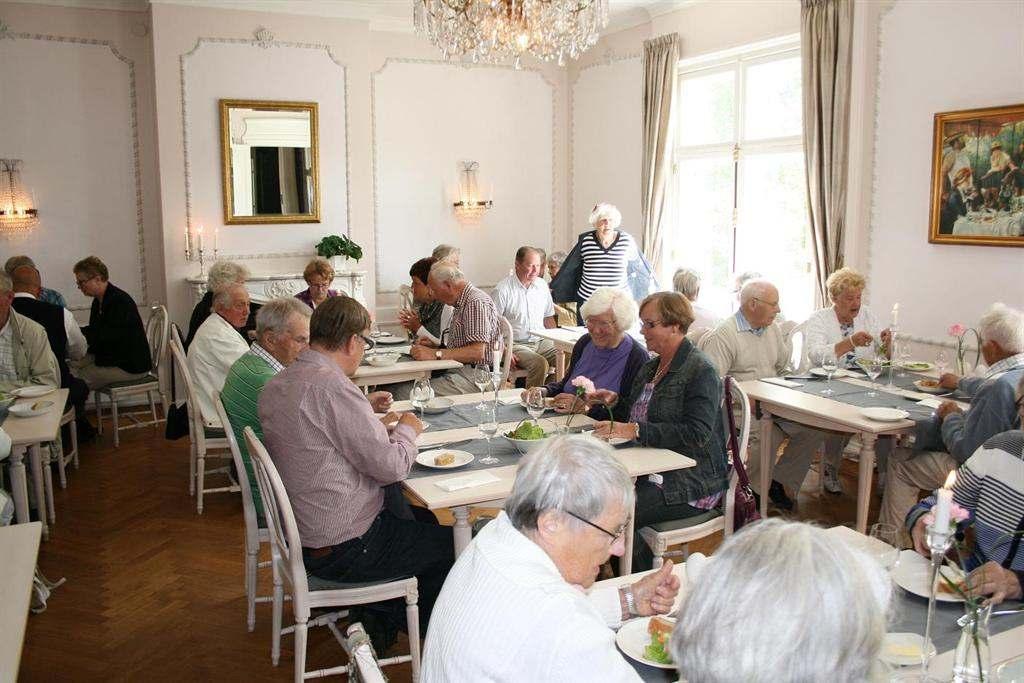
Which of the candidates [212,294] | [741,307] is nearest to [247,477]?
[212,294]

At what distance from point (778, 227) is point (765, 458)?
9.54 ft

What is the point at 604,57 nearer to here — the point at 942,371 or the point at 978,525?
the point at 942,371

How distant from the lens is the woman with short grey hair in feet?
13.7

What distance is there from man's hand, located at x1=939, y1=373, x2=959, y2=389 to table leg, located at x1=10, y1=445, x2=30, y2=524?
4554 millimetres

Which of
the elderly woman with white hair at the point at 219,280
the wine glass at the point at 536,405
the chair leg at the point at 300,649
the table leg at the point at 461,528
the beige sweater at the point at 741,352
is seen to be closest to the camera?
the chair leg at the point at 300,649

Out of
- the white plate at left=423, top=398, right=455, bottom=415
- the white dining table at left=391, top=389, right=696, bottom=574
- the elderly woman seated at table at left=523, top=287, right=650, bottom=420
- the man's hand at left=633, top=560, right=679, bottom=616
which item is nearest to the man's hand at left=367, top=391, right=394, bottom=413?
the white plate at left=423, top=398, right=455, bottom=415

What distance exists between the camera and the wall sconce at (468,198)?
9.02m

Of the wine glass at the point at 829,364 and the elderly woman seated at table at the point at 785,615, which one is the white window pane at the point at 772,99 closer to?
the wine glass at the point at 829,364

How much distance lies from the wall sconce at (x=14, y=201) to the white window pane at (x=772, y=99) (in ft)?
19.9

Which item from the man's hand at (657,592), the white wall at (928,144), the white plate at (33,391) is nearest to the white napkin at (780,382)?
the white wall at (928,144)

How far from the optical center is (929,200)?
18.6 ft

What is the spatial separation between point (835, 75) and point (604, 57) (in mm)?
3087

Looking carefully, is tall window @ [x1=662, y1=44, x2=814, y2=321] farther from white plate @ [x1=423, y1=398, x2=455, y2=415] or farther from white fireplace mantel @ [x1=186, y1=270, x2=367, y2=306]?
white plate @ [x1=423, y1=398, x2=455, y2=415]

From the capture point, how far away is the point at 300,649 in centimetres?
298
